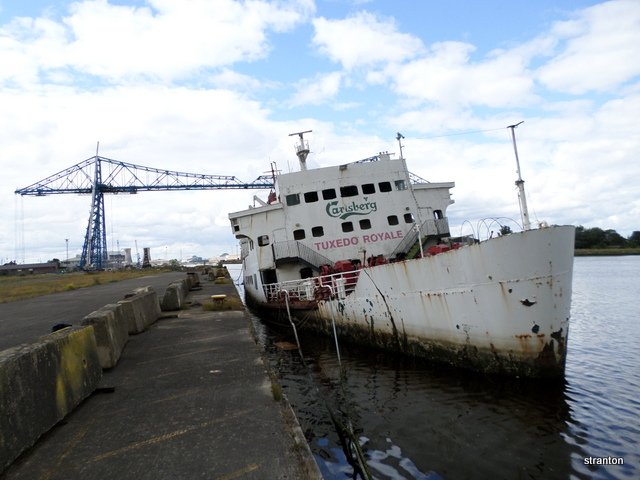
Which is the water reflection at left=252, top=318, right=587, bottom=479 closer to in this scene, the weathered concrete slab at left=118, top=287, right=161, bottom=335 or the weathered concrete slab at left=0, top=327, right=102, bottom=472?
the weathered concrete slab at left=0, top=327, right=102, bottom=472

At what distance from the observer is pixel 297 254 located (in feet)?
53.4

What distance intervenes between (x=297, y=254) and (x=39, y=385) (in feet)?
39.1

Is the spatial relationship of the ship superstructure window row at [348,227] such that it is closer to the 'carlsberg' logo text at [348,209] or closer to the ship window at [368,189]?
the 'carlsberg' logo text at [348,209]

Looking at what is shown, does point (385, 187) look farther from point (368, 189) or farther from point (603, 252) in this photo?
point (603, 252)

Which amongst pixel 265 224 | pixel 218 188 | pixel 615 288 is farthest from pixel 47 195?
pixel 615 288

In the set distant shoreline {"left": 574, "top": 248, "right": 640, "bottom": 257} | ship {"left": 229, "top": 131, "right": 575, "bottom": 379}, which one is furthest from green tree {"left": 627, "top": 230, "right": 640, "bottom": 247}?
ship {"left": 229, "top": 131, "right": 575, "bottom": 379}

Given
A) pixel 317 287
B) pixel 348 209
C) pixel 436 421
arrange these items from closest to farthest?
pixel 436 421, pixel 317 287, pixel 348 209

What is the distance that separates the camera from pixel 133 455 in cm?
418

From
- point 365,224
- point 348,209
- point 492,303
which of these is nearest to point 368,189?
point 348,209

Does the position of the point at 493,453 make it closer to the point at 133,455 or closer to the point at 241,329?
the point at 133,455

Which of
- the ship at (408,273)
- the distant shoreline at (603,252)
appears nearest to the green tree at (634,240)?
the distant shoreline at (603,252)

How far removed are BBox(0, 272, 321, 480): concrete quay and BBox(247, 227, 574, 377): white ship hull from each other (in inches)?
143

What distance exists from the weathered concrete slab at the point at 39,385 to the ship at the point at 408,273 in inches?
246

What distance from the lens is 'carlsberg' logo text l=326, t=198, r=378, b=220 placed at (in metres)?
16.9
